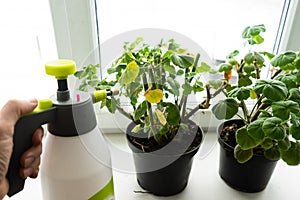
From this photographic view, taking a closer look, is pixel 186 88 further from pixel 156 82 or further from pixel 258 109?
pixel 258 109

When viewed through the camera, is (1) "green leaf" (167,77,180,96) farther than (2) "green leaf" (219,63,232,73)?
No

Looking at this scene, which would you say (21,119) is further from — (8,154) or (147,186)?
(147,186)

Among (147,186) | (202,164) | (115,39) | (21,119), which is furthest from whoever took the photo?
(202,164)

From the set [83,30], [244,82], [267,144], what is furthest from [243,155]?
[83,30]

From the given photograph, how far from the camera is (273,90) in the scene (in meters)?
0.48

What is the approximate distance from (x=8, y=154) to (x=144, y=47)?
0.29 m

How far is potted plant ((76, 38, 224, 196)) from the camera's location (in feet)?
1.60

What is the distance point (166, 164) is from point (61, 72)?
0.28 m

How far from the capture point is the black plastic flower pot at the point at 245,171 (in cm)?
59

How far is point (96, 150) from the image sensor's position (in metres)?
0.47

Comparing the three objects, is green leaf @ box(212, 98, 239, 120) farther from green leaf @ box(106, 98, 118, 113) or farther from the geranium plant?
green leaf @ box(106, 98, 118, 113)

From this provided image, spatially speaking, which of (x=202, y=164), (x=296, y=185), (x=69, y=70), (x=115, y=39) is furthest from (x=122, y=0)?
(x=296, y=185)

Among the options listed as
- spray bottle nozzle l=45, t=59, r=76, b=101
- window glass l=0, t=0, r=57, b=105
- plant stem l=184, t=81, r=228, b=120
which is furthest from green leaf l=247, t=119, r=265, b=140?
window glass l=0, t=0, r=57, b=105

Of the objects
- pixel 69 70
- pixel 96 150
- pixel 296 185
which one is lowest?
pixel 296 185
